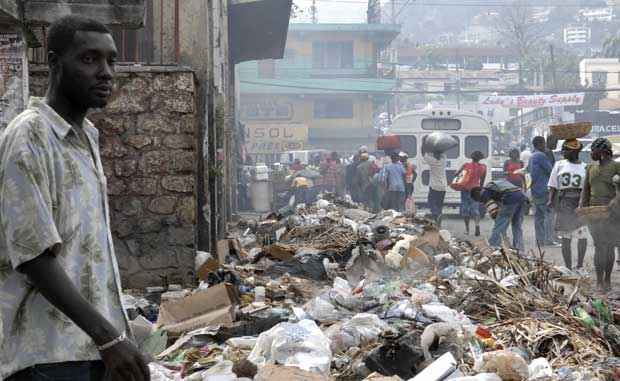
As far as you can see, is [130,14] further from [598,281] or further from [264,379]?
[598,281]

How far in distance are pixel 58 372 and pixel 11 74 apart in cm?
328

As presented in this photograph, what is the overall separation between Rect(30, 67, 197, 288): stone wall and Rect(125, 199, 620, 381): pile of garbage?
310 mm

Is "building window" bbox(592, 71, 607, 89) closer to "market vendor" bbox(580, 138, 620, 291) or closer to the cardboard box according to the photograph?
"market vendor" bbox(580, 138, 620, 291)

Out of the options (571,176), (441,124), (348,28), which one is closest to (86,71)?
(571,176)

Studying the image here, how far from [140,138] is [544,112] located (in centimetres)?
4769

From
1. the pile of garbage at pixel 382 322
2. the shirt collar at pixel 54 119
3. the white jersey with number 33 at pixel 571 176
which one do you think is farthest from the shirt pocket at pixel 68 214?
the white jersey with number 33 at pixel 571 176

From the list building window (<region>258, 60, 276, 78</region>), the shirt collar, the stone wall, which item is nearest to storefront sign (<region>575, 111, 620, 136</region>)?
building window (<region>258, 60, 276, 78</region>)

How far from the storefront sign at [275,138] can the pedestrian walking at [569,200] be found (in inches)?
1161

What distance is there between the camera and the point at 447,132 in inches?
885

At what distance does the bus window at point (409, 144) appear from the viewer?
22.7m

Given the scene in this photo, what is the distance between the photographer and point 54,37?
102 inches

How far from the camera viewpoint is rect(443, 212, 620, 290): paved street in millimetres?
11713

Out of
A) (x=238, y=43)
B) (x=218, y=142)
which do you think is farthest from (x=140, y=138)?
(x=238, y=43)

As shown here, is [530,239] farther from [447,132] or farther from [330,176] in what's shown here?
[330,176]
